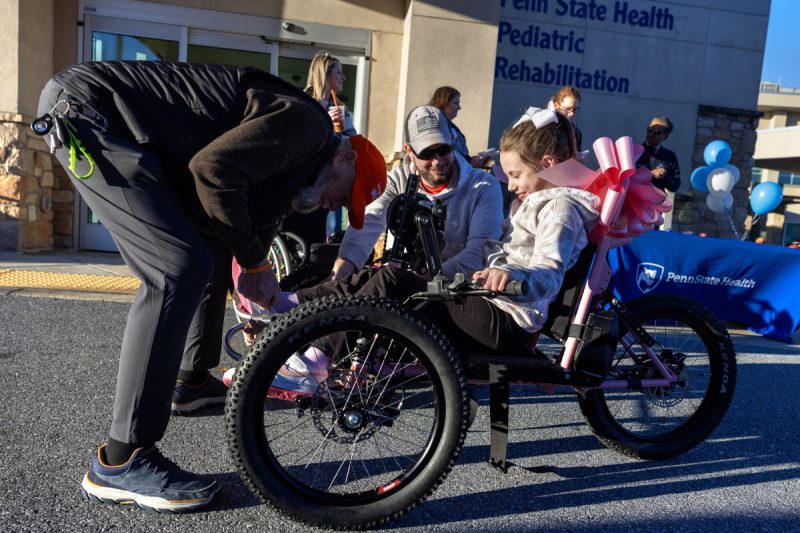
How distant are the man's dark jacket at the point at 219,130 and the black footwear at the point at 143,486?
0.68m

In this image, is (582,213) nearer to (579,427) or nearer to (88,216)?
(579,427)

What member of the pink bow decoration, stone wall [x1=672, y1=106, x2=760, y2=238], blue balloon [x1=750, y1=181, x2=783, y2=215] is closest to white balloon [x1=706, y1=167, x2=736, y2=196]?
stone wall [x1=672, y1=106, x2=760, y2=238]

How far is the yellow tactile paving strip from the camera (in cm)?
491

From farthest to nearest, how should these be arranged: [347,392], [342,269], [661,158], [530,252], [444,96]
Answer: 1. [661,158]
2. [444,96]
3. [342,269]
4. [530,252]
5. [347,392]

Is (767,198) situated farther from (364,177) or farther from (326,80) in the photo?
(364,177)

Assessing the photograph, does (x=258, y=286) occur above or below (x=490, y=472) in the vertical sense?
above

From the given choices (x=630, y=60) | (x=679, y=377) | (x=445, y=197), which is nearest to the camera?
(x=679, y=377)

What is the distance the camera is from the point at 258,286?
6.74 feet

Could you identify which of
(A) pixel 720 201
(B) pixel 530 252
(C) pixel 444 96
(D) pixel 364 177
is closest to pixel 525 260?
(B) pixel 530 252

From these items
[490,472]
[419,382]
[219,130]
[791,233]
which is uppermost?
[219,130]

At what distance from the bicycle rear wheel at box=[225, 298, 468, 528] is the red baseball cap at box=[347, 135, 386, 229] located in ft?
1.44

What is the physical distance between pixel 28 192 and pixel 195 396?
201 inches

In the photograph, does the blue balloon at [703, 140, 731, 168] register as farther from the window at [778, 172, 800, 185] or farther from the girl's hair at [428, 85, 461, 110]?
the window at [778, 172, 800, 185]

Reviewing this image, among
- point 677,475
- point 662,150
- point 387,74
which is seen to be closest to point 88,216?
point 387,74
